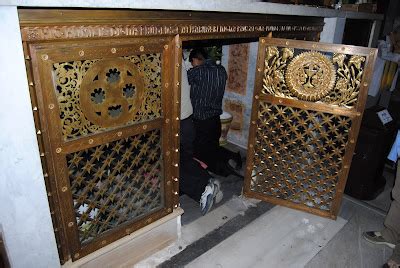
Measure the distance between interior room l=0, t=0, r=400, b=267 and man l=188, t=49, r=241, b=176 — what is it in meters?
0.12

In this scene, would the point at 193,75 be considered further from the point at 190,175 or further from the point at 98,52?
the point at 98,52

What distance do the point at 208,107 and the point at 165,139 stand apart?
1.88m

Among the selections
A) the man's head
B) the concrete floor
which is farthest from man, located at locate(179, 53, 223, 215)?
the man's head

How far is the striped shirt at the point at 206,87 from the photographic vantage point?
15.1 ft

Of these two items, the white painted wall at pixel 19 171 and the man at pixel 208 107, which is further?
the man at pixel 208 107

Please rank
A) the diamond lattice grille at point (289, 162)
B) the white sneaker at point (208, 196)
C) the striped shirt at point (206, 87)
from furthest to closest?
1. the striped shirt at point (206, 87)
2. the white sneaker at point (208, 196)
3. the diamond lattice grille at point (289, 162)

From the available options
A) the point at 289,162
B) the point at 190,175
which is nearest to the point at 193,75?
the point at 190,175

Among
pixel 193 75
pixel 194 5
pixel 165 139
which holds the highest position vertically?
pixel 194 5

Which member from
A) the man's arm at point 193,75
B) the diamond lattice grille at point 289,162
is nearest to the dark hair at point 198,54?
the man's arm at point 193,75

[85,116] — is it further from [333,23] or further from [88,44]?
[333,23]

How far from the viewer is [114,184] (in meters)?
3.21

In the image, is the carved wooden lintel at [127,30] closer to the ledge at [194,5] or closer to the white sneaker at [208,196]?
the ledge at [194,5]

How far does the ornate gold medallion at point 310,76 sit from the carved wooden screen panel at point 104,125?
1546mm

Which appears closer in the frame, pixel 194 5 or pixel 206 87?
pixel 194 5
